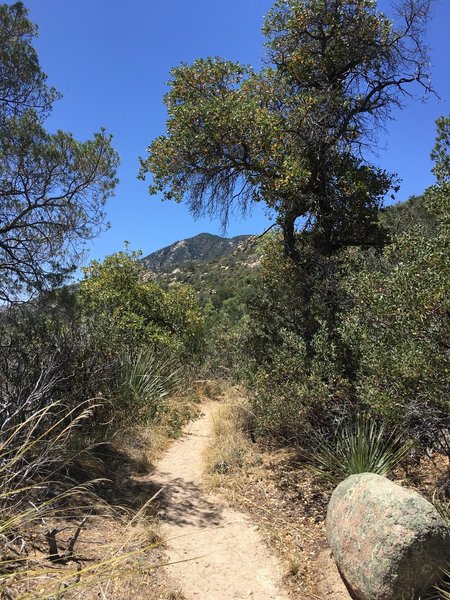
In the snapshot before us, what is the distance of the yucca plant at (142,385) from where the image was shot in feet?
28.5

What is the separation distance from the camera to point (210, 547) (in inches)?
198

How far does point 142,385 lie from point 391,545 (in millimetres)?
6097

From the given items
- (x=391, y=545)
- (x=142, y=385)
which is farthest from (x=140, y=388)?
(x=391, y=545)

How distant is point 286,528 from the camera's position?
545 cm

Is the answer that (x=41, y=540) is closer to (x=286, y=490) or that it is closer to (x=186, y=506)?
(x=186, y=506)

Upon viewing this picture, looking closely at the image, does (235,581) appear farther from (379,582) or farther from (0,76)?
(0,76)

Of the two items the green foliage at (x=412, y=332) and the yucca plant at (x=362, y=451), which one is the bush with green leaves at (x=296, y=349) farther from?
the green foliage at (x=412, y=332)

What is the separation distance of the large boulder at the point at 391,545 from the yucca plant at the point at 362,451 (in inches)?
47.8

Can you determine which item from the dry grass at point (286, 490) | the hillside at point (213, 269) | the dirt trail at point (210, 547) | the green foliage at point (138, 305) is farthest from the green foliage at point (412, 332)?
the green foliage at point (138, 305)

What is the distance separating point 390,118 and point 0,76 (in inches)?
248

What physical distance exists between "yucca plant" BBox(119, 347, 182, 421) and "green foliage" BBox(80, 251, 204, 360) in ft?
3.08

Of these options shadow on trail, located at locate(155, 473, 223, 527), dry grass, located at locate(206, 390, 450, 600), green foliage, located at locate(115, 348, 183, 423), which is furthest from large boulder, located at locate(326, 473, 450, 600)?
green foliage, located at locate(115, 348, 183, 423)

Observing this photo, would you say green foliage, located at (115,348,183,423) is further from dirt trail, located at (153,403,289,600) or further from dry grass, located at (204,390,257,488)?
Answer: dirt trail, located at (153,403,289,600)

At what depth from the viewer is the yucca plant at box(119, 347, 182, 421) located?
8.70 metres
